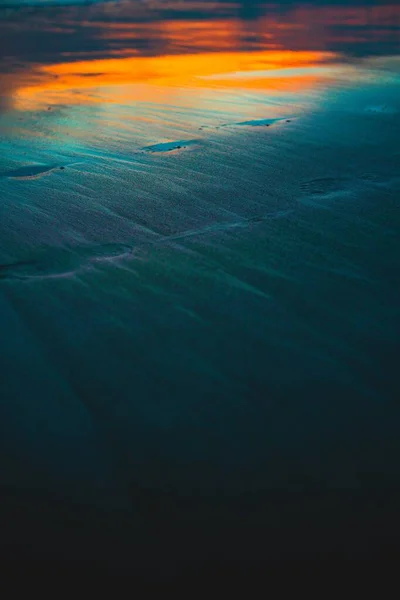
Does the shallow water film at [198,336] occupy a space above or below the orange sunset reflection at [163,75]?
below

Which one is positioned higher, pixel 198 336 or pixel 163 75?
pixel 163 75

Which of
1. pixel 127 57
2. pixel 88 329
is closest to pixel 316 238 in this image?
pixel 88 329

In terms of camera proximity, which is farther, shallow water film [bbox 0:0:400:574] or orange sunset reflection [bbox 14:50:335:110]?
orange sunset reflection [bbox 14:50:335:110]

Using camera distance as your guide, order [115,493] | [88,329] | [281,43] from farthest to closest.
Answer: [281,43]
[88,329]
[115,493]

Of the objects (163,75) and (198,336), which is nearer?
(198,336)

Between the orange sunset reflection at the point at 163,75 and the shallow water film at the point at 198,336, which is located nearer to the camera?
the shallow water film at the point at 198,336

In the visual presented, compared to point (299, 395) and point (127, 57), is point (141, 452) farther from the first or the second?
point (127, 57)

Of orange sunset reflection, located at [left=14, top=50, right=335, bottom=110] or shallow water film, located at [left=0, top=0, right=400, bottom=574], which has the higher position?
orange sunset reflection, located at [left=14, top=50, right=335, bottom=110]

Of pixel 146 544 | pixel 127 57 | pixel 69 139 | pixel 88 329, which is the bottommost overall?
pixel 146 544
